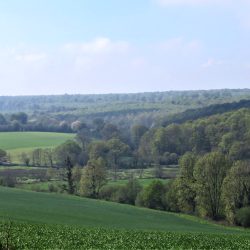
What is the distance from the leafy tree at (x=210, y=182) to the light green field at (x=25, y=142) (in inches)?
2759

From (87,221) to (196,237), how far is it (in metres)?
15.8

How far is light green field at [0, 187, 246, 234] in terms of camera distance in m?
50.5

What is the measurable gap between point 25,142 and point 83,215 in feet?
376

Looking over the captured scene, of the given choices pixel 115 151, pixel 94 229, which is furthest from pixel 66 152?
pixel 94 229

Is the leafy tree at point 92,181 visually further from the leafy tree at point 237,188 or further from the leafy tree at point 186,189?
the leafy tree at point 237,188

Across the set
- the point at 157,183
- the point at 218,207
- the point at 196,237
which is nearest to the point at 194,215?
the point at 218,207

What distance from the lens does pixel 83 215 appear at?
57.9 metres

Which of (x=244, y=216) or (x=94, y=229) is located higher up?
(x=94, y=229)

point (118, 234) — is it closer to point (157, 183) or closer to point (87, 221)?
point (87, 221)

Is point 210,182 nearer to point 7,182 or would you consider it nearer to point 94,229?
point 94,229

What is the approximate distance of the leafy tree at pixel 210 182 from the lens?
7675 cm

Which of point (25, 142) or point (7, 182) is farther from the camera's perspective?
point (25, 142)

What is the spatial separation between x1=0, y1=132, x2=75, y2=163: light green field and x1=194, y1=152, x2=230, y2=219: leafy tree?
2759 inches

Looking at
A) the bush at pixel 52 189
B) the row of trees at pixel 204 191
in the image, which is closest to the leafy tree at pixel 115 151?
the bush at pixel 52 189
